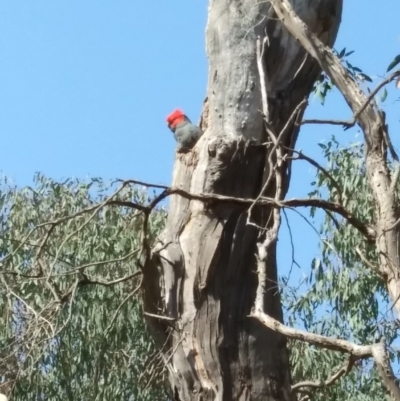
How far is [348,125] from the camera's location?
197 cm

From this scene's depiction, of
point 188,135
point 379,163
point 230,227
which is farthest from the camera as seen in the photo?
point 188,135

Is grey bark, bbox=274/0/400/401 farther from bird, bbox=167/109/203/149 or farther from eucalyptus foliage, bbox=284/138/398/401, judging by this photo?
eucalyptus foliage, bbox=284/138/398/401

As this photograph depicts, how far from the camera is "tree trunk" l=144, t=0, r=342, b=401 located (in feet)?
7.80

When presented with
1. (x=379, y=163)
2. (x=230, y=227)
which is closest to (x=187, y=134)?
(x=230, y=227)

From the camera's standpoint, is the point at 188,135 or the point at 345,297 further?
the point at 345,297

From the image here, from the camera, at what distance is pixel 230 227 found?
249 cm

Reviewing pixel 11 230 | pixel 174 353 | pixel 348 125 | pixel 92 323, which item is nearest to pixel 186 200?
pixel 174 353

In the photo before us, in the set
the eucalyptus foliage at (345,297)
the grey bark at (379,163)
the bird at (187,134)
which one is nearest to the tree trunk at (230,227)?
the bird at (187,134)

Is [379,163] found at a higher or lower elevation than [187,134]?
lower

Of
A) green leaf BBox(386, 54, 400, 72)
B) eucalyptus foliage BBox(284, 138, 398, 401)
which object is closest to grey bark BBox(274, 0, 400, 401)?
green leaf BBox(386, 54, 400, 72)

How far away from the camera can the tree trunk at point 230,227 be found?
238 centimetres

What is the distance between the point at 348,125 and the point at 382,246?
0.31 m

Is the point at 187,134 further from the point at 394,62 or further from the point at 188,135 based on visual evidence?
the point at 394,62

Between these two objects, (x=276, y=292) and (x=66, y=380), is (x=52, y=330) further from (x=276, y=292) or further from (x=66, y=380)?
(x=66, y=380)
